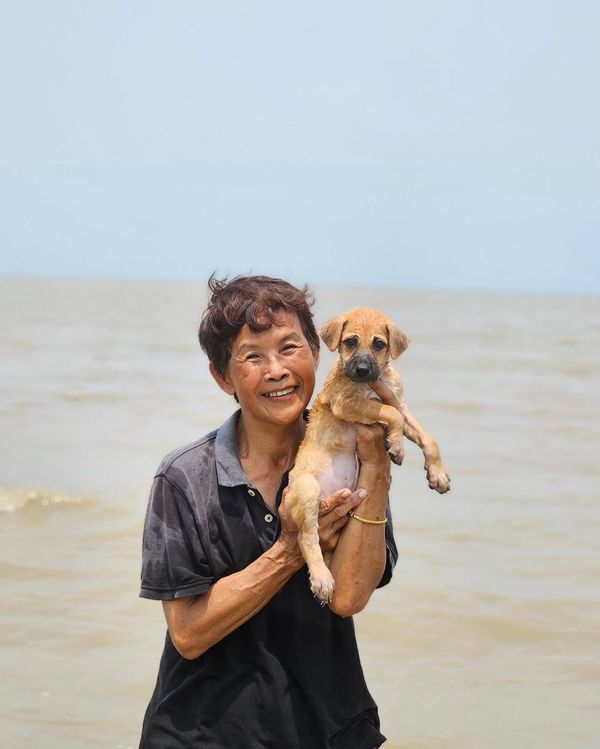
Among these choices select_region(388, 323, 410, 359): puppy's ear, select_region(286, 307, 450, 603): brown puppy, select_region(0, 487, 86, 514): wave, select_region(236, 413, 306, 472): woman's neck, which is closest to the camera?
select_region(286, 307, 450, 603): brown puppy

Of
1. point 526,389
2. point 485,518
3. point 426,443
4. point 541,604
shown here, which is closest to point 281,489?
point 426,443

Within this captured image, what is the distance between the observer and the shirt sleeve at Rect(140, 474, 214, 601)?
3.26 m

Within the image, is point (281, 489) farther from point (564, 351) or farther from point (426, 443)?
point (564, 351)

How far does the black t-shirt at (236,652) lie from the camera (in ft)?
10.7

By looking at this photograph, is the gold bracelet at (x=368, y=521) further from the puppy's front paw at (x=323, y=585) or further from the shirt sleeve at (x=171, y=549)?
the shirt sleeve at (x=171, y=549)

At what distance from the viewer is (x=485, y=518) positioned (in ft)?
33.3

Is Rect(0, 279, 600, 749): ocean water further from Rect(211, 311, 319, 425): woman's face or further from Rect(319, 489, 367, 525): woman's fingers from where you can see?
Rect(211, 311, 319, 425): woman's face

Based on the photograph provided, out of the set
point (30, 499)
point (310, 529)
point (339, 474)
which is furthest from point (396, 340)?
point (30, 499)

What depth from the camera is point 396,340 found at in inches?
152

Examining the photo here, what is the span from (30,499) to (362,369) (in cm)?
773

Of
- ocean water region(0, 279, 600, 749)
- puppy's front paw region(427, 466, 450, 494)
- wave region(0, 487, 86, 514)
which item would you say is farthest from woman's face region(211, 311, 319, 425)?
wave region(0, 487, 86, 514)

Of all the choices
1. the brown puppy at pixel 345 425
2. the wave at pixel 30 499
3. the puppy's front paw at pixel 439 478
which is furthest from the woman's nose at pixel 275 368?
the wave at pixel 30 499

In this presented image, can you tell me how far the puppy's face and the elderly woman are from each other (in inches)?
13.6

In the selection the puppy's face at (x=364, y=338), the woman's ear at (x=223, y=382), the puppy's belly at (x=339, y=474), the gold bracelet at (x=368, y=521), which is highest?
the puppy's face at (x=364, y=338)
